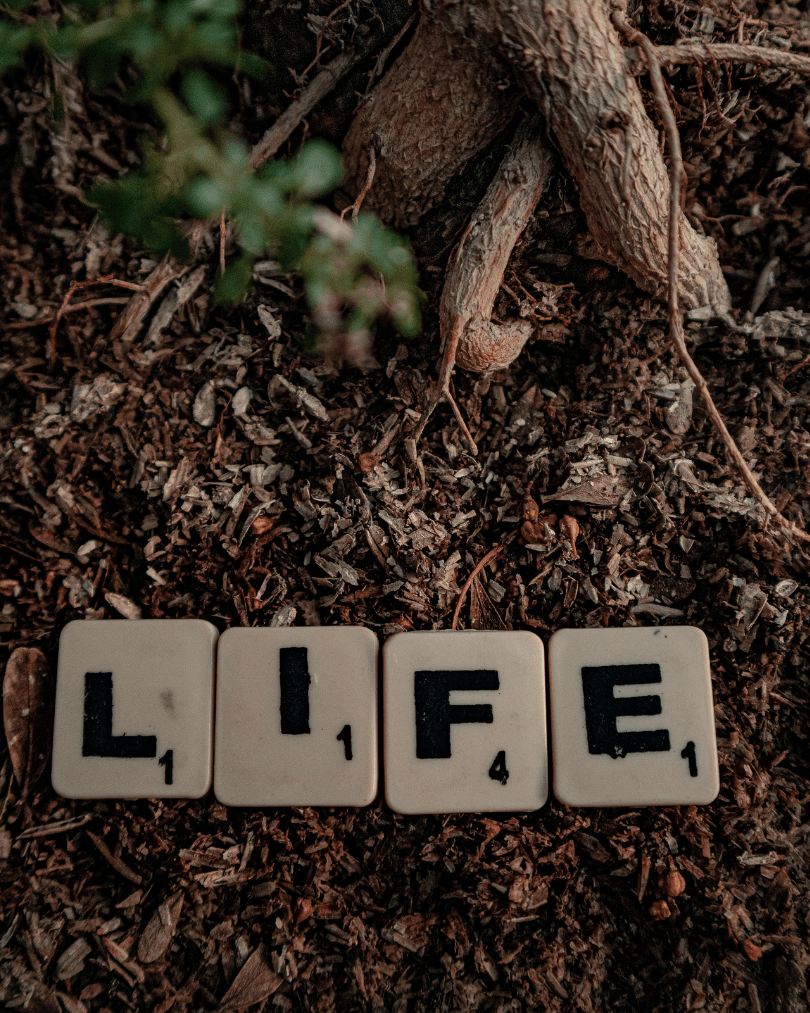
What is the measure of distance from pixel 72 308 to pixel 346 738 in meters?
1.05

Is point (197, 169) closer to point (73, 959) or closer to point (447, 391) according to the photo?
point (447, 391)

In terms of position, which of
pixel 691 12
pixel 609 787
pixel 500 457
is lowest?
pixel 609 787

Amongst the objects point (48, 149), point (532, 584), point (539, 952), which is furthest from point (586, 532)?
point (48, 149)

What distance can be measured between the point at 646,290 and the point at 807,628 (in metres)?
0.76

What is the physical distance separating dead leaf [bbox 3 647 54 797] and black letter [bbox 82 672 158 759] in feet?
0.41

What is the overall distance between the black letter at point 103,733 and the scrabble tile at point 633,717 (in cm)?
78

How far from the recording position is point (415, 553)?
1.36 m

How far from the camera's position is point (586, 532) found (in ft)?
4.59

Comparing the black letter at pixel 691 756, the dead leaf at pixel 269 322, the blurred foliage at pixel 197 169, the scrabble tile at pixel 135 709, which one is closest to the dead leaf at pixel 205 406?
the dead leaf at pixel 269 322

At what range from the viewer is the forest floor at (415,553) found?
1277mm

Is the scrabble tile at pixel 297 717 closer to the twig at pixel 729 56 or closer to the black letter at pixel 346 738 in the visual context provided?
the black letter at pixel 346 738

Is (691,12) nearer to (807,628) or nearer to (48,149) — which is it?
(807,628)

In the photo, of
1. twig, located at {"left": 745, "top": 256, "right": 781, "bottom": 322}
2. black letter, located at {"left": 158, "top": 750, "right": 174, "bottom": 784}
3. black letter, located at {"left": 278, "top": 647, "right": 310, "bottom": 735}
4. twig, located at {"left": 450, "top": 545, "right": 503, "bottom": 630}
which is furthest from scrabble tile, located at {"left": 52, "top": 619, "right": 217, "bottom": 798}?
twig, located at {"left": 745, "top": 256, "right": 781, "bottom": 322}

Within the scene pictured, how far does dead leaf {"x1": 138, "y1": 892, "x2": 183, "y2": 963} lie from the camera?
1.28 meters
